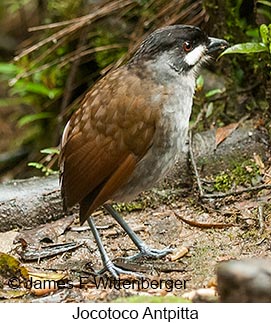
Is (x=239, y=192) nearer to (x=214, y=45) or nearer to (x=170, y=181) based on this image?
(x=170, y=181)

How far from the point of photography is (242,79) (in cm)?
469

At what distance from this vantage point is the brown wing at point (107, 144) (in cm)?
313

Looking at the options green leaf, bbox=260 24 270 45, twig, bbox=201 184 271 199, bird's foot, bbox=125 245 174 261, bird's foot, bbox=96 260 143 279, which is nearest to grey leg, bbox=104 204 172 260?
bird's foot, bbox=125 245 174 261

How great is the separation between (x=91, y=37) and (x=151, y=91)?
2571 millimetres

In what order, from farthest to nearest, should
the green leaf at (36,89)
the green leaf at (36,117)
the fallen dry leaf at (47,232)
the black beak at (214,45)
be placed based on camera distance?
the green leaf at (36,117)
the green leaf at (36,89)
the fallen dry leaf at (47,232)
the black beak at (214,45)

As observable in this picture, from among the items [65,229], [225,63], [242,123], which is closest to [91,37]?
[225,63]

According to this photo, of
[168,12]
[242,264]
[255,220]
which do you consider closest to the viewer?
[242,264]

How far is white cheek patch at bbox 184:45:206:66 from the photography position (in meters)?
3.39

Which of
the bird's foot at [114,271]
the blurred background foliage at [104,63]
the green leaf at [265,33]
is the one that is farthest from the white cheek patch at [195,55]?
the bird's foot at [114,271]

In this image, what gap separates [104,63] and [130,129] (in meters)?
2.46

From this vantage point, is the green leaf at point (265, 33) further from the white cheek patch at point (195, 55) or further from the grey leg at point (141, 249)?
the grey leg at point (141, 249)

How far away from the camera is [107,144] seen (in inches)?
124

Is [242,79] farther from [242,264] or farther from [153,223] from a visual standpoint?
[242,264]

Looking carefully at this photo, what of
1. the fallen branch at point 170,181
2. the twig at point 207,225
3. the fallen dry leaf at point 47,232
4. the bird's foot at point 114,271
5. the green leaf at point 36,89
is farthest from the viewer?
the green leaf at point 36,89
